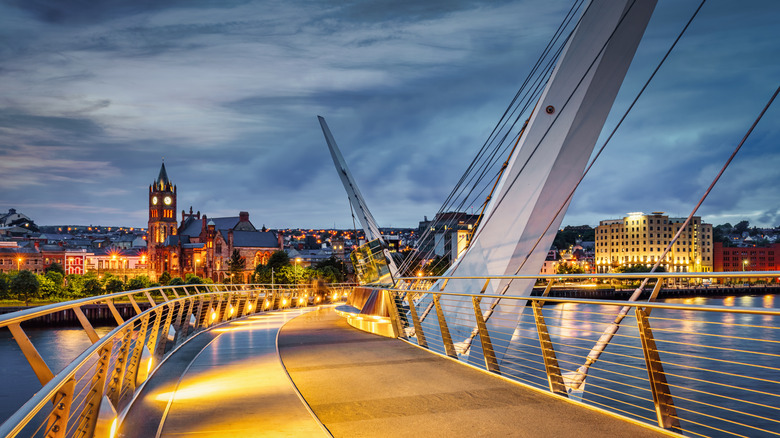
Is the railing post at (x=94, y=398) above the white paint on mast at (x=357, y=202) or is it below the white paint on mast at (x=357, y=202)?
below

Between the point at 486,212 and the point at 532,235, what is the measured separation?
1.26m

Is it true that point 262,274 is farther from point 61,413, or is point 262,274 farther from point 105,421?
point 61,413

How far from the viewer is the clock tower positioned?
554ft

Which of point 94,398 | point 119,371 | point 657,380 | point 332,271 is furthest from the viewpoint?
point 332,271

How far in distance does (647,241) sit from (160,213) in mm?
125046

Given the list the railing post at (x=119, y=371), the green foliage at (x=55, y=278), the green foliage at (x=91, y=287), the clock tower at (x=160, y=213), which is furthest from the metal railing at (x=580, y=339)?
the clock tower at (x=160, y=213)

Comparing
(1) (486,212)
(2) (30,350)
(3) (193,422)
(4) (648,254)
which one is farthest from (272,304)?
(4) (648,254)

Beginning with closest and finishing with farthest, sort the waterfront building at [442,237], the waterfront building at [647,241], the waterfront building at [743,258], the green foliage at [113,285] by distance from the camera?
the waterfront building at [442,237] → the green foliage at [113,285] → the waterfront building at [743,258] → the waterfront building at [647,241]

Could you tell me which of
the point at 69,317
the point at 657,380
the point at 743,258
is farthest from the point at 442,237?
the point at 743,258

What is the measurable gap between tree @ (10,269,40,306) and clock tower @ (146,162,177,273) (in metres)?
72.9

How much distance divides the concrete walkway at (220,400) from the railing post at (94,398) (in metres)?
0.92

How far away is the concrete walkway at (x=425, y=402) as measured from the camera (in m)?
4.90

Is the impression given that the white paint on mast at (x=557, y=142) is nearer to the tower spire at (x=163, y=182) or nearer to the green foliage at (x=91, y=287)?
the green foliage at (x=91, y=287)

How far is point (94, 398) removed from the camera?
3.85 metres
